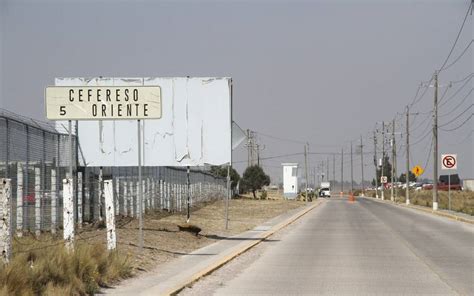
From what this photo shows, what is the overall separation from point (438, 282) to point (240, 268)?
4249 mm

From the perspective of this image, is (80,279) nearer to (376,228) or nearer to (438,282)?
(438,282)

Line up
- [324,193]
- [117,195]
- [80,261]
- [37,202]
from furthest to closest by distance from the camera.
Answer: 1. [324,193]
2. [117,195]
3. [37,202]
4. [80,261]

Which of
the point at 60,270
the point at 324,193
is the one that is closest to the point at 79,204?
the point at 60,270

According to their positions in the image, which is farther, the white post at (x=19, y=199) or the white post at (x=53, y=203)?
the white post at (x=53, y=203)

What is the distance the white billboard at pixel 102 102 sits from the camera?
1529 cm

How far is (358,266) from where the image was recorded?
15.6 m

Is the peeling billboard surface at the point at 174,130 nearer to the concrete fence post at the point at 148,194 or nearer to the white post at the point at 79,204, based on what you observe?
the white post at the point at 79,204

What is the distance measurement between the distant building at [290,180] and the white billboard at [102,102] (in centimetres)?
7447

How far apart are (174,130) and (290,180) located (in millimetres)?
68769

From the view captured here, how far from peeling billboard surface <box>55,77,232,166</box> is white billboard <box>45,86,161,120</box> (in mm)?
6652

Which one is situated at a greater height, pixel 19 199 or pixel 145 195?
pixel 19 199

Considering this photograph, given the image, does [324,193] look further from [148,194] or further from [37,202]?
[37,202]

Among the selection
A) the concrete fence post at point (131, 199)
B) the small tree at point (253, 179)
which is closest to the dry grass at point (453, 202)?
the small tree at point (253, 179)

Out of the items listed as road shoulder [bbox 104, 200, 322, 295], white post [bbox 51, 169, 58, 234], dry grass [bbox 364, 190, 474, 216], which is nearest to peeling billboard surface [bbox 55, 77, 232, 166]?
road shoulder [bbox 104, 200, 322, 295]
